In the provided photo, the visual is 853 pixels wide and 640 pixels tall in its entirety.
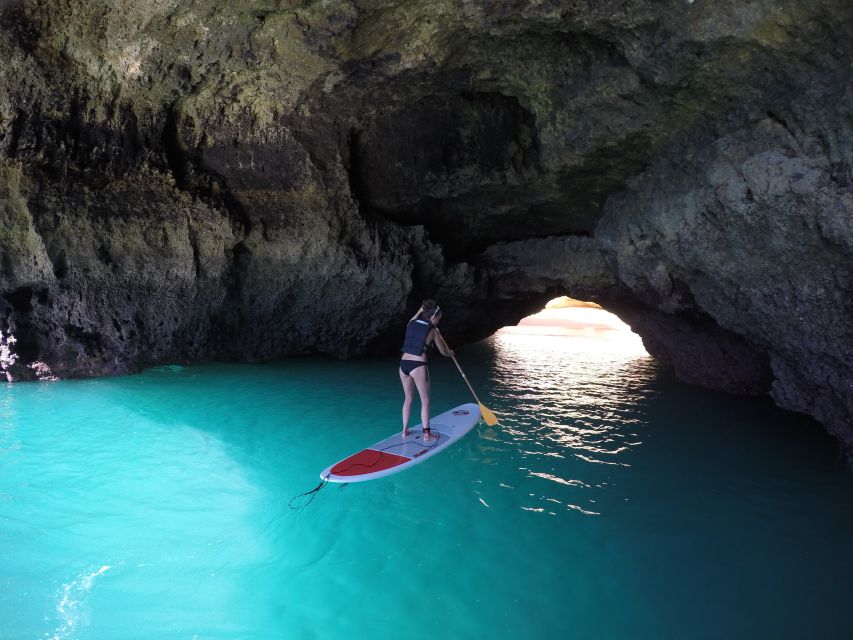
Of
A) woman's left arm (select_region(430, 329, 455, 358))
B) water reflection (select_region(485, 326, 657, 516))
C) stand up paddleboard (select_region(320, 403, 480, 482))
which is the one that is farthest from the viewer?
woman's left arm (select_region(430, 329, 455, 358))

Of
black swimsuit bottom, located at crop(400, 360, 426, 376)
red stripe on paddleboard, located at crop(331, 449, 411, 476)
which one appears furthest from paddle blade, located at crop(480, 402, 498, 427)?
red stripe on paddleboard, located at crop(331, 449, 411, 476)

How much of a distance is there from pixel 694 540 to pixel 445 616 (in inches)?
105

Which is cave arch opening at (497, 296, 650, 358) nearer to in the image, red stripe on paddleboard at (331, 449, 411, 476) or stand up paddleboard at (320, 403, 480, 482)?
stand up paddleboard at (320, 403, 480, 482)

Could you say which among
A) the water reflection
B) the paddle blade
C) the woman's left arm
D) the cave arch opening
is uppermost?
the woman's left arm

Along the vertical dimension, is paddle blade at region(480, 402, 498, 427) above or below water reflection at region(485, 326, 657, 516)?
above

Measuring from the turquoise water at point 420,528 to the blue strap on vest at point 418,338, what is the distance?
1.45m

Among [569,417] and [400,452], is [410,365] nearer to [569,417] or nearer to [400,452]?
[400,452]

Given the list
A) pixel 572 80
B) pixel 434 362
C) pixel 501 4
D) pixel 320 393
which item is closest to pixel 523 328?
pixel 434 362

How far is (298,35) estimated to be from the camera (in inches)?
307

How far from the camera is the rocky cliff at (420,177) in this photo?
6.38 metres

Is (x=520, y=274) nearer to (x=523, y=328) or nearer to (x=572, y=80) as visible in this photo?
(x=572, y=80)

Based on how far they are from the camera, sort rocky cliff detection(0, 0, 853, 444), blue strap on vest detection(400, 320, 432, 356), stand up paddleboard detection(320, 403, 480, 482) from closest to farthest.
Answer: stand up paddleboard detection(320, 403, 480, 482) < rocky cliff detection(0, 0, 853, 444) < blue strap on vest detection(400, 320, 432, 356)

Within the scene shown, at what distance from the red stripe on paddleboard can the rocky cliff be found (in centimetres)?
529

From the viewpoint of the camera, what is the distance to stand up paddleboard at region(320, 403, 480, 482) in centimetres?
571
